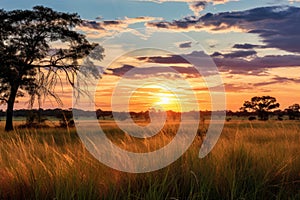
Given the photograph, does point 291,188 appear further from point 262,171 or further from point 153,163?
point 153,163

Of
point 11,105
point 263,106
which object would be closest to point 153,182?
point 11,105

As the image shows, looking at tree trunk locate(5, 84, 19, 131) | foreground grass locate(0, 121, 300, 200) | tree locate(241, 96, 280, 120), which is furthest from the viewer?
tree locate(241, 96, 280, 120)

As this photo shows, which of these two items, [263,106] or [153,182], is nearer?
[153,182]

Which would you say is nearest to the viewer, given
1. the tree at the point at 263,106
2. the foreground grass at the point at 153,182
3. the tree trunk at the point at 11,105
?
the foreground grass at the point at 153,182

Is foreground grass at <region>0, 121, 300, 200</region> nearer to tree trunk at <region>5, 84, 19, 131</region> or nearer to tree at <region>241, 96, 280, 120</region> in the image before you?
tree trunk at <region>5, 84, 19, 131</region>

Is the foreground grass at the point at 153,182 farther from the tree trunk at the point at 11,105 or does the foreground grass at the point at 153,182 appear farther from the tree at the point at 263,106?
the tree at the point at 263,106

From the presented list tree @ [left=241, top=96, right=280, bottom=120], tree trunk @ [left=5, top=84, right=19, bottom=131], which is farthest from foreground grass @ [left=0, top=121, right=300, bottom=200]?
tree @ [left=241, top=96, right=280, bottom=120]

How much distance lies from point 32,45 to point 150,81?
18.0 metres

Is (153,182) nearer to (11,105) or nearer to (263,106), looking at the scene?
(11,105)

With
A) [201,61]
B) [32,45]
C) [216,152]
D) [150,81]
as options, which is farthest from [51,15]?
[216,152]

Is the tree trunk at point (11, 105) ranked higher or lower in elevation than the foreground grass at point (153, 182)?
higher

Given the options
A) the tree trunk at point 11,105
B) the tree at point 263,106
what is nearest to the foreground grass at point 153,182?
the tree trunk at point 11,105

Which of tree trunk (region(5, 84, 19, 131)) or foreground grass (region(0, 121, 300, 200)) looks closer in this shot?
foreground grass (region(0, 121, 300, 200))

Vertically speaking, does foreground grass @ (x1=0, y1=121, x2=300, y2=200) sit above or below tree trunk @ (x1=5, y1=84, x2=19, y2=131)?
below
